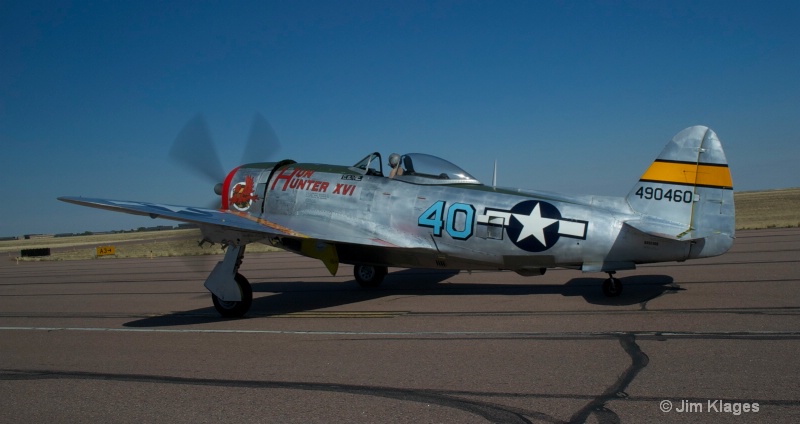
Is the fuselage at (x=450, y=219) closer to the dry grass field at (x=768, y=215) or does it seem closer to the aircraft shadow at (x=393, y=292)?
the aircraft shadow at (x=393, y=292)

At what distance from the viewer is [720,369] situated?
17.9ft

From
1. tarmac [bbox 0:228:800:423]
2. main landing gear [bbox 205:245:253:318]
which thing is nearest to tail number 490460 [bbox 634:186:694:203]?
tarmac [bbox 0:228:800:423]

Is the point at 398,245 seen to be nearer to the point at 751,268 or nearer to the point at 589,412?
the point at 589,412

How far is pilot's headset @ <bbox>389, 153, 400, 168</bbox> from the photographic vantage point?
11.4 metres

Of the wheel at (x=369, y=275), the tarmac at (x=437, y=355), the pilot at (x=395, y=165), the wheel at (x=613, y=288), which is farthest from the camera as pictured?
the wheel at (x=369, y=275)

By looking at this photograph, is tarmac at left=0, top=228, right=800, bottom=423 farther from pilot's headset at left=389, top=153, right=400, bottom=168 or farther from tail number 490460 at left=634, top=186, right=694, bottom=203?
pilot's headset at left=389, top=153, right=400, bottom=168

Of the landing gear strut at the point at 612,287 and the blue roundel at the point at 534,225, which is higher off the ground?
the blue roundel at the point at 534,225

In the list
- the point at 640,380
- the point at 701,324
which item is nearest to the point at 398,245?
the point at 701,324

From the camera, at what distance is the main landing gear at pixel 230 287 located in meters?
10.2

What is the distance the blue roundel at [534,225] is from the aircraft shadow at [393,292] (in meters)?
1.28

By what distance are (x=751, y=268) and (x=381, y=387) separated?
413 inches

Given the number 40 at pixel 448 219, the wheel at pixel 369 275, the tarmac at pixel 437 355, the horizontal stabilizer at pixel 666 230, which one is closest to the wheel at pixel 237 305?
the tarmac at pixel 437 355

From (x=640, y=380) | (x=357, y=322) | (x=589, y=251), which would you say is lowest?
(x=357, y=322)

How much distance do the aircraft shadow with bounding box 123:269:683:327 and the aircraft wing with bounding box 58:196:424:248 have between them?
57.6 inches
